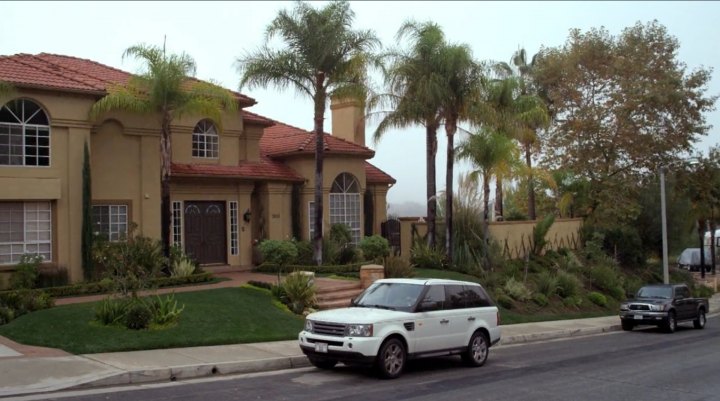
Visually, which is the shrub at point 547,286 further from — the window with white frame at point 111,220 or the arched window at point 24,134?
the arched window at point 24,134

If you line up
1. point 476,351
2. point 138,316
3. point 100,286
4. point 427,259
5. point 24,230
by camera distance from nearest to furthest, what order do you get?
point 476,351, point 138,316, point 100,286, point 24,230, point 427,259

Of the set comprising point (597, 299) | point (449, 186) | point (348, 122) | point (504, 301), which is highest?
point (348, 122)

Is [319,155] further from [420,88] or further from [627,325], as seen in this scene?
[627,325]

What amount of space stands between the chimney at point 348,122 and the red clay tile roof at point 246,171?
5451 mm

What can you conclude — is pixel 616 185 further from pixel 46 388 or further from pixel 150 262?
pixel 46 388

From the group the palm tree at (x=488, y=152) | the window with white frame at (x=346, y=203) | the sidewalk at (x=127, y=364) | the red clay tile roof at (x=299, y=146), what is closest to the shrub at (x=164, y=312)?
the sidewalk at (x=127, y=364)

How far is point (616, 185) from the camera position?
123ft

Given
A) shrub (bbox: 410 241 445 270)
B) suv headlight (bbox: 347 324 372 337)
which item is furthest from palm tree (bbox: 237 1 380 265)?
→ suv headlight (bbox: 347 324 372 337)

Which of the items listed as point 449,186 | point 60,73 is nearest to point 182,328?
point 60,73

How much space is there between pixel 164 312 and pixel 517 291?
45.1ft

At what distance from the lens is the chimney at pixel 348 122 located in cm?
3250

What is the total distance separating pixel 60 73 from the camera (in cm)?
2098

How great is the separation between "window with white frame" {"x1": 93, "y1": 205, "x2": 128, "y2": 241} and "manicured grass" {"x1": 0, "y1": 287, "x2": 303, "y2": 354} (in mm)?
4973

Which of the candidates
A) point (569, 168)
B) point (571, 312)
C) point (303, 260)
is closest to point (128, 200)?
point (303, 260)
